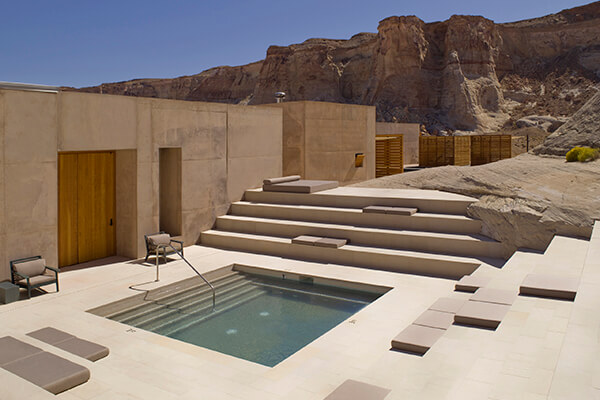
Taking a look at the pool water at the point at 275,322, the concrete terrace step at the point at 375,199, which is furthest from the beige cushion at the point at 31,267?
the concrete terrace step at the point at 375,199

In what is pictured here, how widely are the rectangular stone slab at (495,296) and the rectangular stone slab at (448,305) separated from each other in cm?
→ 28

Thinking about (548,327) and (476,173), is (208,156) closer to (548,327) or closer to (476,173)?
(476,173)

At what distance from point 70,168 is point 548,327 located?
9.11 m

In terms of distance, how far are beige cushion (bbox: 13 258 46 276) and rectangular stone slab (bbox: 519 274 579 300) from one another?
303 inches

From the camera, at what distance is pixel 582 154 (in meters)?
12.7

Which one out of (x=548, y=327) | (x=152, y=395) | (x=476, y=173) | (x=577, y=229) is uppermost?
(x=476, y=173)

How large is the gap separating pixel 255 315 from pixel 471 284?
11.6ft

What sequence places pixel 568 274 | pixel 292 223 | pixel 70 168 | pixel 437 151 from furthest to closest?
1. pixel 437 151
2. pixel 292 223
3. pixel 70 168
4. pixel 568 274

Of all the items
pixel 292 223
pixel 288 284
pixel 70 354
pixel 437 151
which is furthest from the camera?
pixel 437 151

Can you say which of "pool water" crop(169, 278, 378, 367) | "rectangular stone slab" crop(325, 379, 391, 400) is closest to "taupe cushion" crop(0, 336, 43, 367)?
"pool water" crop(169, 278, 378, 367)

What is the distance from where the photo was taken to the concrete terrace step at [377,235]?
982 cm

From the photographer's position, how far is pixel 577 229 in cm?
937

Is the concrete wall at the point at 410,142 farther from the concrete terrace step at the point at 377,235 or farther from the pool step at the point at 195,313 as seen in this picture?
the pool step at the point at 195,313

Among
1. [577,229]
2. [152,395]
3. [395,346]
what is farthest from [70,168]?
[577,229]
